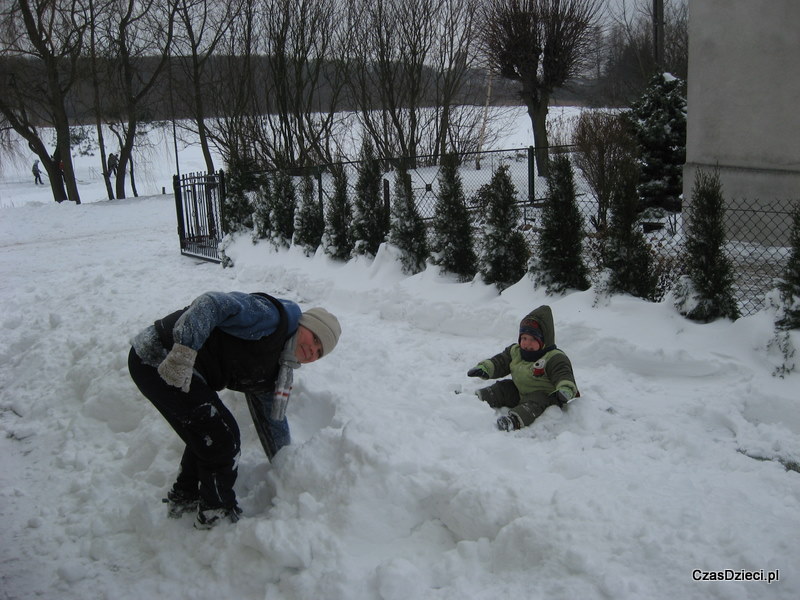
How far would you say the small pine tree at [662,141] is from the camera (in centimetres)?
1140

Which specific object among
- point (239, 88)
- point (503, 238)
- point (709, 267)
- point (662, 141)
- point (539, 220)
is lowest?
point (709, 267)

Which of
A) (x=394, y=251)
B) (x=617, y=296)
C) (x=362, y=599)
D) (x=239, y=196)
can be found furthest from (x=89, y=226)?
(x=362, y=599)

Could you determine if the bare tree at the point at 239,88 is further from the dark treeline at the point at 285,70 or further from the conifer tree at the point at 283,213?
the conifer tree at the point at 283,213

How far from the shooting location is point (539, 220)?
6660mm

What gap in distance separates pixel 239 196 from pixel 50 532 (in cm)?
849

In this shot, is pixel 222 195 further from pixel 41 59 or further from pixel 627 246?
pixel 41 59

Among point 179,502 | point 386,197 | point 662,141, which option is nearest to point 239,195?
point 386,197

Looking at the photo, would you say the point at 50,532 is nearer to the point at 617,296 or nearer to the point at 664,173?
the point at 617,296

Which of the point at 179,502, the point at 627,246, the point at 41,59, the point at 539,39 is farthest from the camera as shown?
the point at 41,59

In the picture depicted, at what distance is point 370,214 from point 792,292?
16.2 feet

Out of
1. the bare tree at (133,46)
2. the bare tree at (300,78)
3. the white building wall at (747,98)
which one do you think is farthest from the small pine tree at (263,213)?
the bare tree at (133,46)

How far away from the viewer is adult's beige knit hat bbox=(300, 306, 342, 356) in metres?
3.15

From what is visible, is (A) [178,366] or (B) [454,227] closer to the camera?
(A) [178,366]

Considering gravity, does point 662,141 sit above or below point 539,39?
below
